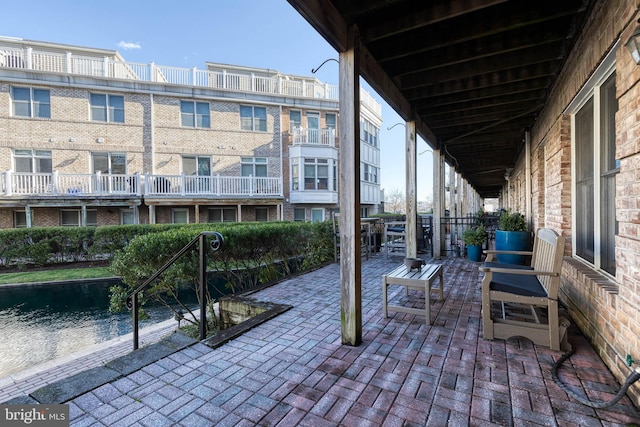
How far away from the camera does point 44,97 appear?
11789mm

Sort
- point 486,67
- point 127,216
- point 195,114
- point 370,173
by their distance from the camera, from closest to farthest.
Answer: point 486,67, point 127,216, point 195,114, point 370,173

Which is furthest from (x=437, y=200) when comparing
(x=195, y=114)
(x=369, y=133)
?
(x=369, y=133)

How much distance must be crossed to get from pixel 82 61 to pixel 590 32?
16.4m

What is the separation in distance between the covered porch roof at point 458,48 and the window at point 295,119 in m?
10.2

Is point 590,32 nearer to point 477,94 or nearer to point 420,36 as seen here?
point 420,36

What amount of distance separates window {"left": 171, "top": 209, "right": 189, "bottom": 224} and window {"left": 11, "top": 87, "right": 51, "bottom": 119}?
19.8ft

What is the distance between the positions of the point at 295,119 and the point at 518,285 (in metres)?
13.7

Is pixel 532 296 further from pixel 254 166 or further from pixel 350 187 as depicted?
pixel 254 166

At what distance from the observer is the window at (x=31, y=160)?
11586mm

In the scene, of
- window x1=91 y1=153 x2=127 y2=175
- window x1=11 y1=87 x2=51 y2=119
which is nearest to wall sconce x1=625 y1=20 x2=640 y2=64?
window x1=91 y1=153 x2=127 y2=175

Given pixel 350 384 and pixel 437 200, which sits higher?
pixel 437 200

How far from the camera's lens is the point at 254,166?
1420 centimetres

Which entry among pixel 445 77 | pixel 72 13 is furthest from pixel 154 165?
pixel 445 77

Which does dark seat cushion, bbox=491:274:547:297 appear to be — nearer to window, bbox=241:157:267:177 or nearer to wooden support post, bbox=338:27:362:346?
wooden support post, bbox=338:27:362:346
